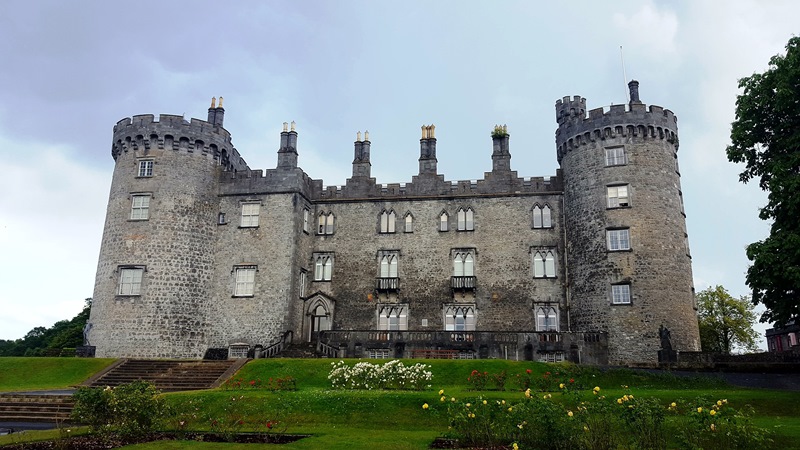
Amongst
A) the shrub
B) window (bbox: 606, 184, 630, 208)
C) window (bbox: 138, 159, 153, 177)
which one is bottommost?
the shrub

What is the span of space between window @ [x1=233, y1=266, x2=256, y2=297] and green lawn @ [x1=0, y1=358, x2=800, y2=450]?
1270 cm

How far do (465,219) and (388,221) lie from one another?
520 centimetres

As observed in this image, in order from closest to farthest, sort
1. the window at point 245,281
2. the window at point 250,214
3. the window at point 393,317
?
1. the window at point 245,281
2. the window at point 393,317
3. the window at point 250,214

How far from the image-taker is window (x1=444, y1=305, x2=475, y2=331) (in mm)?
39031

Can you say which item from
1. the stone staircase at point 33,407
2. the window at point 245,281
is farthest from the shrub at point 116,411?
the window at point 245,281

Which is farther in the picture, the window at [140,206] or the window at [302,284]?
the window at [302,284]

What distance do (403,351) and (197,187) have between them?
17418 millimetres

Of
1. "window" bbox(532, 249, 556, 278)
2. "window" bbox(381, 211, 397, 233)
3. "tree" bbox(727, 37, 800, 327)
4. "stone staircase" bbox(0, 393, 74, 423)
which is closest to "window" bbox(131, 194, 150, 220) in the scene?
"window" bbox(381, 211, 397, 233)

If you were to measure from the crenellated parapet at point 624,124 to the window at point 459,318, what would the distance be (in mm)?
12230

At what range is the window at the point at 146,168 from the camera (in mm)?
40031

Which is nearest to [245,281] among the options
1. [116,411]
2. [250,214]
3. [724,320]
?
[250,214]

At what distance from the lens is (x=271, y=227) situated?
40.6m

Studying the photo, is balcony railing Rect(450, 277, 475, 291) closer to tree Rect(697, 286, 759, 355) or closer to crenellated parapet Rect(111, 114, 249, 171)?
crenellated parapet Rect(111, 114, 249, 171)

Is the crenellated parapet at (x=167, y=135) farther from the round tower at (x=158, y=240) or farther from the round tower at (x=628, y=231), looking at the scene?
the round tower at (x=628, y=231)
